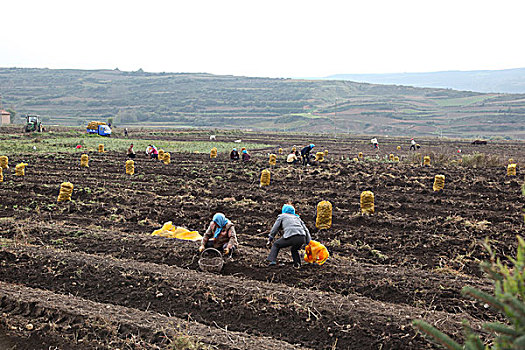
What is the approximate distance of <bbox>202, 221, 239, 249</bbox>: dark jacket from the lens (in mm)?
8234

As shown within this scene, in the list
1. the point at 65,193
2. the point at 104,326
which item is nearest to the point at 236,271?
the point at 104,326

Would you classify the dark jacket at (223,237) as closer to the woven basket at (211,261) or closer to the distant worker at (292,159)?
the woven basket at (211,261)

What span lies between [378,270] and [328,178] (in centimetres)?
1131

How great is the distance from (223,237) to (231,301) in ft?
6.34

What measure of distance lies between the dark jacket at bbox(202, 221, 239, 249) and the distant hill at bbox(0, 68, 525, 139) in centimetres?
7484

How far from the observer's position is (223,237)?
8328mm

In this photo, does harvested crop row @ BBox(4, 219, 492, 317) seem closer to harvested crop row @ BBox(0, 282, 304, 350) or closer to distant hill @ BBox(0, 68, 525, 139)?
harvested crop row @ BBox(0, 282, 304, 350)

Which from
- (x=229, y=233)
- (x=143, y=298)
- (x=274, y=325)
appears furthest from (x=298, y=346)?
(x=229, y=233)

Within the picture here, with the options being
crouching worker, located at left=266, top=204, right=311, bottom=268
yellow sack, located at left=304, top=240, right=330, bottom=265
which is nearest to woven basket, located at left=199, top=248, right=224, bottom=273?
crouching worker, located at left=266, top=204, right=311, bottom=268

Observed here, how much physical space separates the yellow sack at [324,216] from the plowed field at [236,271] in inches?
10.8

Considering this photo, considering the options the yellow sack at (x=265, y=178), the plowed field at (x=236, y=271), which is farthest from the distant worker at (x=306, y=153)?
the plowed field at (x=236, y=271)

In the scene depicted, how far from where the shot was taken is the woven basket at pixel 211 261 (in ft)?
25.4

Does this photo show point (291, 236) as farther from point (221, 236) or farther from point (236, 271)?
point (221, 236)

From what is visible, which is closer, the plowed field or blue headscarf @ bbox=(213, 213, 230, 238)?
the plowed field
